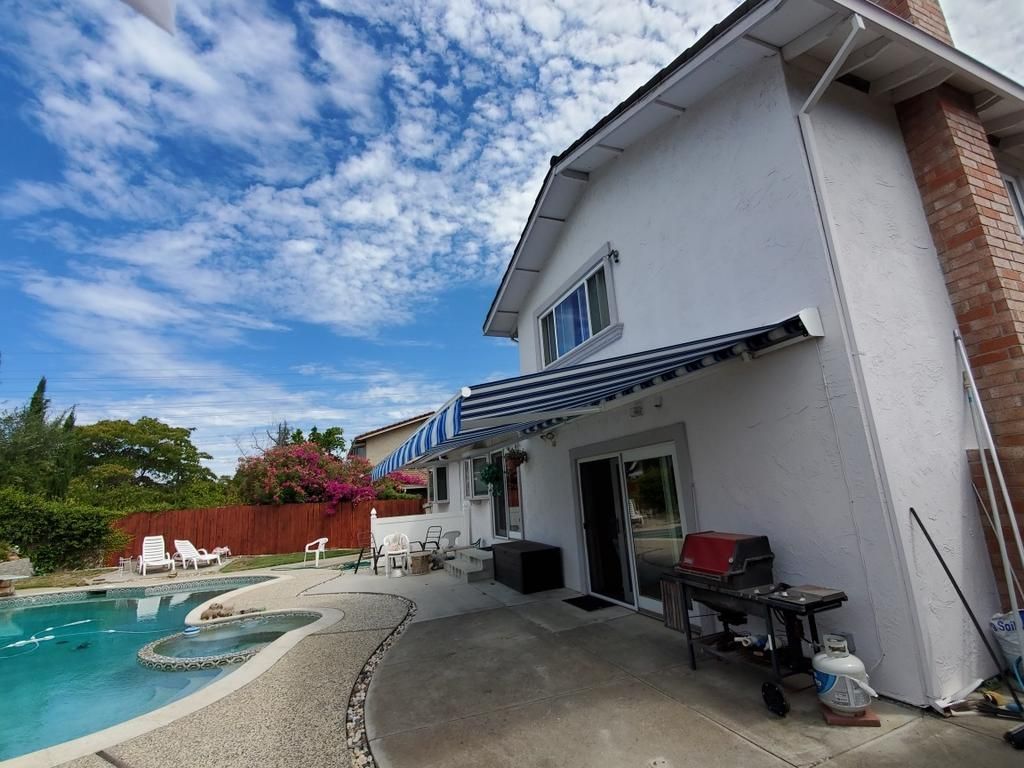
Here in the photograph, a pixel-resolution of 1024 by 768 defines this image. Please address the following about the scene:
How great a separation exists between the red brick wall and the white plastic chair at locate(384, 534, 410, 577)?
2007cm

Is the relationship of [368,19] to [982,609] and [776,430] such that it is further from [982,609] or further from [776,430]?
[982,609]

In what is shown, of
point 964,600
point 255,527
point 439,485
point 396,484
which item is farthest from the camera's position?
point 396,484

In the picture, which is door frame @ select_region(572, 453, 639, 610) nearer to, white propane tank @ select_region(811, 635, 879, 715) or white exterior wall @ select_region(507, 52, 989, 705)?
white exterior wall @ select_region(507, 52, 989, 705)

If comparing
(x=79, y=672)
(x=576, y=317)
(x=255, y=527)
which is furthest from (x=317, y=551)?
(x=576, y=317)

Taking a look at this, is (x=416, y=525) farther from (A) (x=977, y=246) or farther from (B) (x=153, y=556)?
(A) (x=977, y=246)

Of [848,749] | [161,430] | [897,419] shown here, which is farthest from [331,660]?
[161,430]

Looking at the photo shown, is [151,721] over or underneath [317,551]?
underneath

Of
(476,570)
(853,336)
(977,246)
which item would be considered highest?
(977,246)

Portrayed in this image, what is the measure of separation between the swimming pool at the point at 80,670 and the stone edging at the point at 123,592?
0.39 m

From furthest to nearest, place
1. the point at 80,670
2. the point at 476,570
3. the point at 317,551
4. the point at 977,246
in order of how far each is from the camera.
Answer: the point at 317,551 → the point at 476,570 → the point at 80,670 → the point at 977,246

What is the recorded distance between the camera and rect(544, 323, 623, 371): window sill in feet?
35.0

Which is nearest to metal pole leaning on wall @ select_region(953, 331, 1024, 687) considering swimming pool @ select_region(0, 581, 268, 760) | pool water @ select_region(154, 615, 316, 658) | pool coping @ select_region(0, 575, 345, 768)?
pool coping @ select_region(0, 575, 345, 768)

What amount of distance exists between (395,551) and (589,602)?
10245 mm

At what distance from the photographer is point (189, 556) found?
25.4m
